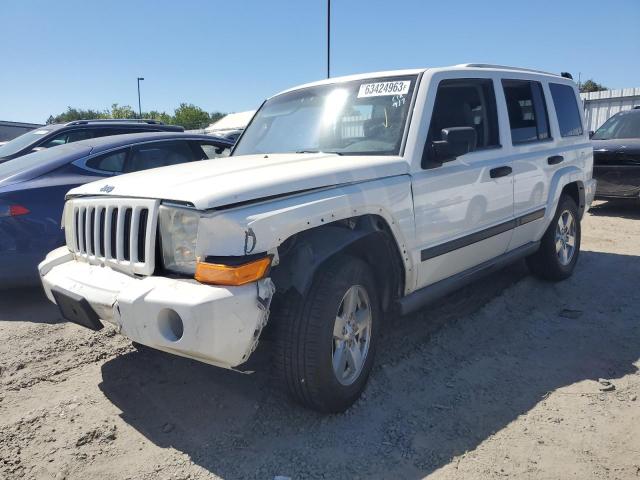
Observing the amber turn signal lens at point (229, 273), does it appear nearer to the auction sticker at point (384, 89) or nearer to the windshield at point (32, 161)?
the auction sticker at point (384, 89)

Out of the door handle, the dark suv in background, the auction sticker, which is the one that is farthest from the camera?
the dark suv in background

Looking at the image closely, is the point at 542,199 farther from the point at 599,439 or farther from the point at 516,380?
the point at 599,439

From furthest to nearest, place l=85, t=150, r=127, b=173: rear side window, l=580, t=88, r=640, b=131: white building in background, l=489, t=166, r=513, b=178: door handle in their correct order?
l=580, t=88, r=640, b=131: white building in background < l=85, t=150, r=127, b=173: rear side window < l=489, t=166, r=513, b=178: door handle

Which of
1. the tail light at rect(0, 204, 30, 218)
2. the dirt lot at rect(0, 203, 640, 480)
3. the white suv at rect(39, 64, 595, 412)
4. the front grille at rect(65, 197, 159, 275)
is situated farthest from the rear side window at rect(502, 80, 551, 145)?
the tail light at rect(0, 204, 30, 218)

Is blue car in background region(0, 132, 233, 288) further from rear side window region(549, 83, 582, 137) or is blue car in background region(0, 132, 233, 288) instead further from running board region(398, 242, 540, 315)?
rear side window region(549, 83, 582, 137)

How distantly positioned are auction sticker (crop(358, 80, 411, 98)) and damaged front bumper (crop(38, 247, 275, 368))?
69.2 inches

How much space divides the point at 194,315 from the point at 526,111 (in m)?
3.55

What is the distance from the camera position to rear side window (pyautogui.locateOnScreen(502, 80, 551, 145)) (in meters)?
4.39

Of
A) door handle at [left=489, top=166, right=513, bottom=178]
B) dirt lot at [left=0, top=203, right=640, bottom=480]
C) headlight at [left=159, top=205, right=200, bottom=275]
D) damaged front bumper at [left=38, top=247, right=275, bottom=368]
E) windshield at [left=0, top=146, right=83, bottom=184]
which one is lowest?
dirt lot at [left=0, top=203, right=640, bottom=480]

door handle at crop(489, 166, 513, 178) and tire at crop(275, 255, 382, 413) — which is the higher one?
door handle at crop(489, 166, 513, 178)

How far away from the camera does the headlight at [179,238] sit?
255 cm

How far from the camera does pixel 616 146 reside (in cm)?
860

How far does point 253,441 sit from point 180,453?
0.36 m

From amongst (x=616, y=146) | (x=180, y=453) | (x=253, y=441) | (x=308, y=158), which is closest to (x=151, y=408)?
(x=180, y=453)
